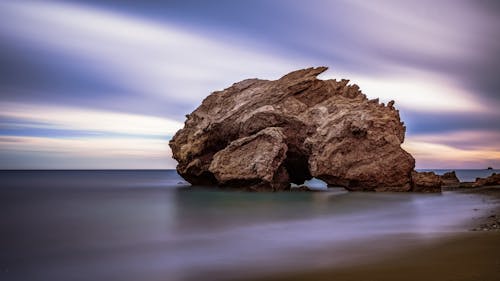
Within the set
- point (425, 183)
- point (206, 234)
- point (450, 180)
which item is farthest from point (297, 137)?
point (206, 234)

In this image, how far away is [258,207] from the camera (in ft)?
76.9

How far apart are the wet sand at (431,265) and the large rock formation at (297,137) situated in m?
19.3

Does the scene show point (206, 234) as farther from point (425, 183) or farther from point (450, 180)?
point (450, 180)

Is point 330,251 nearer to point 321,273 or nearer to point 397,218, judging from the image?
point 321,273

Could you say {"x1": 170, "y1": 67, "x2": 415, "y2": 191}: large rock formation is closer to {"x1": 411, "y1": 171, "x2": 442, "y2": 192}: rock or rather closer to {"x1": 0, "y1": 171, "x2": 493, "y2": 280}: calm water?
{"x1": 411, "y1": 171, "x2": 442, "y2": 192}: rock

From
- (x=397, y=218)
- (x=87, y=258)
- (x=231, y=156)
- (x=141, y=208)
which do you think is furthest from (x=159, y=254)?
(x=231, y=156)

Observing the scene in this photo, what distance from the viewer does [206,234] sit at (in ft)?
51.4

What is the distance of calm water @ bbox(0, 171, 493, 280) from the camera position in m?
10.5

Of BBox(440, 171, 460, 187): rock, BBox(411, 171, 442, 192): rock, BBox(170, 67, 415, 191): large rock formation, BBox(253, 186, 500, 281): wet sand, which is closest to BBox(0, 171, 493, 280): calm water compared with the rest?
BBox(253, 186, 500, 281): wet sand

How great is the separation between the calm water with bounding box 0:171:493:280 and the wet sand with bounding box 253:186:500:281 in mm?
832

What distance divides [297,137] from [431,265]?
82.9 ft

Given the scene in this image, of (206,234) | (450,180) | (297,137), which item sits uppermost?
(297,137)

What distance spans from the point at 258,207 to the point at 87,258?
12.4 m

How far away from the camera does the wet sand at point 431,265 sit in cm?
823
